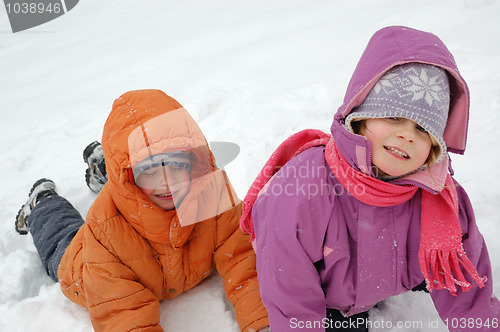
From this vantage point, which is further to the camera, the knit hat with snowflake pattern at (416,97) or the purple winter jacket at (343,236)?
the purple winter jacket at (343,236)

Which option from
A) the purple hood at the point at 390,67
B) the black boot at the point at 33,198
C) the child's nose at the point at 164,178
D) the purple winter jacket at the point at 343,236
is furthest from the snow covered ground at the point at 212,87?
the purple hood at the point at 390,67

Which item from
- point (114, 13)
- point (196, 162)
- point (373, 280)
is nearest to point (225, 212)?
point (196, 162)

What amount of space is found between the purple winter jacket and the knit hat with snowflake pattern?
0.06 m

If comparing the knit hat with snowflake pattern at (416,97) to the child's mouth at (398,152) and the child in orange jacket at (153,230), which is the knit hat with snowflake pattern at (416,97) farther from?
the child in orange jacket at (153,230)

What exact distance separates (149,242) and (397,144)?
1.06m

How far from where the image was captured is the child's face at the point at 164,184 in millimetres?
1551

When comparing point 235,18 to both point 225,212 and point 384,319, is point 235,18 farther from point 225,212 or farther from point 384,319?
point 384,319

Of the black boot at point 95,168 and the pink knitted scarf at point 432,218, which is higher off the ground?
the pink knitted scarf at point 432,218

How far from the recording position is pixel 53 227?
82.3 inches

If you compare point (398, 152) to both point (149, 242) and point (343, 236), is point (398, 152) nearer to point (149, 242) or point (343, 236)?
point (343, 236)

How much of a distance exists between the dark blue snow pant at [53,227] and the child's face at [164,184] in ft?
2.18

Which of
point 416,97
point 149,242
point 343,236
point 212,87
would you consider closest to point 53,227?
point 149,242

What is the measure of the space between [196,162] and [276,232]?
586 mm

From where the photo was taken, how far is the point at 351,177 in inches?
46.4
